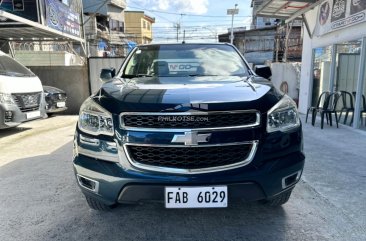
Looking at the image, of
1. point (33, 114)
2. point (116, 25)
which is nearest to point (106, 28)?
point (116, 25)

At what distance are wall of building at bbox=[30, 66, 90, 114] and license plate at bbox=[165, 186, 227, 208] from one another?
29.4 feet

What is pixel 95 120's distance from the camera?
91.6 inches

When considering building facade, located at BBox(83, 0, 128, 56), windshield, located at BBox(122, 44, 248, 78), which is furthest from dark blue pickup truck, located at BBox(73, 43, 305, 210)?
building facade, located at BBox(83, 0, 128, 56)

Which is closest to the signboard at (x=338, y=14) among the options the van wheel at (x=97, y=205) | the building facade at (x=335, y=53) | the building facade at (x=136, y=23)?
the building facade at (x=335, y=53)

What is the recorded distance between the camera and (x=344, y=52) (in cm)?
768

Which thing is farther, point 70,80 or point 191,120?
point 70,80

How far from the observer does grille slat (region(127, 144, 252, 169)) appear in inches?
84.5

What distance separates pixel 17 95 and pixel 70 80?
428 cm

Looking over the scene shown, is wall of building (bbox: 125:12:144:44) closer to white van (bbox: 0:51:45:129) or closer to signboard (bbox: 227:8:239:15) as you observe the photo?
signboard (bbox: 227:8:239:15)

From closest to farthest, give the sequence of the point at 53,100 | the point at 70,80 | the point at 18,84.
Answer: the point at 18,84 → the point at 53,100 → the point at 70,80

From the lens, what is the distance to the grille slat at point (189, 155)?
2.15 meters

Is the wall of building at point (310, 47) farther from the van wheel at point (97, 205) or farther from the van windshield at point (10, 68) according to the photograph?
the van windshield at point (10, 68)

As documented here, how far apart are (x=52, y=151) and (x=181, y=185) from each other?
12.3 feet

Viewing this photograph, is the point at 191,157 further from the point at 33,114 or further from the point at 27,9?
the point at 27,9
